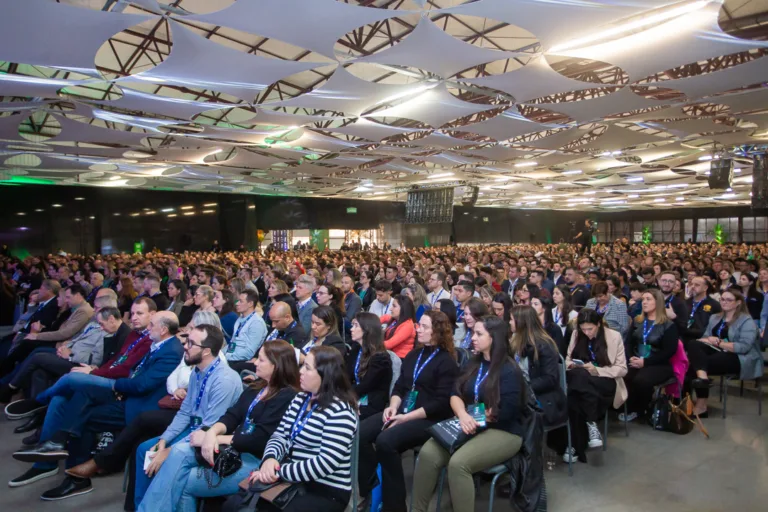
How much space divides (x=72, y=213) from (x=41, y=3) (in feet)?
67.7

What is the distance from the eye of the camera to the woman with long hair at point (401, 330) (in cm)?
486

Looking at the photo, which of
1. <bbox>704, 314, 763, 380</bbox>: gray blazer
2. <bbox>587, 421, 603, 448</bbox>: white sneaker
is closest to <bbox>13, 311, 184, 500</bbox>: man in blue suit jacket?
<bbox>587, 421, 603, 448</bbox>: white sneaker

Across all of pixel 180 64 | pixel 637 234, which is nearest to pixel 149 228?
pixel 180 64

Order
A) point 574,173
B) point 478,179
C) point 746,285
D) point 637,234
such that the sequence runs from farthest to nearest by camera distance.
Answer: point 637,234
point 478,179
point 574,173
point 746,285

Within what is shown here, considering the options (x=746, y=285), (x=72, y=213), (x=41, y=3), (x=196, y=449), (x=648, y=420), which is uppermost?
(x=41, y=3)

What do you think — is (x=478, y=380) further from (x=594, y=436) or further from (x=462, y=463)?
(x=594, y=436)

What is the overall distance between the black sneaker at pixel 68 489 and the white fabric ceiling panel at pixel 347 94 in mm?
6430

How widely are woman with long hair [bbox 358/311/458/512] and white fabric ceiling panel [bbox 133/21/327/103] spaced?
206 inches

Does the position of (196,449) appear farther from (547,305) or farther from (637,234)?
(637,234)

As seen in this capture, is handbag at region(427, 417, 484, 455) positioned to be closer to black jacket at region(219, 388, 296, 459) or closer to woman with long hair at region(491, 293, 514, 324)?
black jacket at region(219, 388, 296, 459)

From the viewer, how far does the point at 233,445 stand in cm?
299

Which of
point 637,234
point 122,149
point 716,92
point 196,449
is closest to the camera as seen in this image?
point 196,449

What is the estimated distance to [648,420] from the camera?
16.8 feet

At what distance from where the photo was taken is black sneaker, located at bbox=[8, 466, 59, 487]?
3.94m
